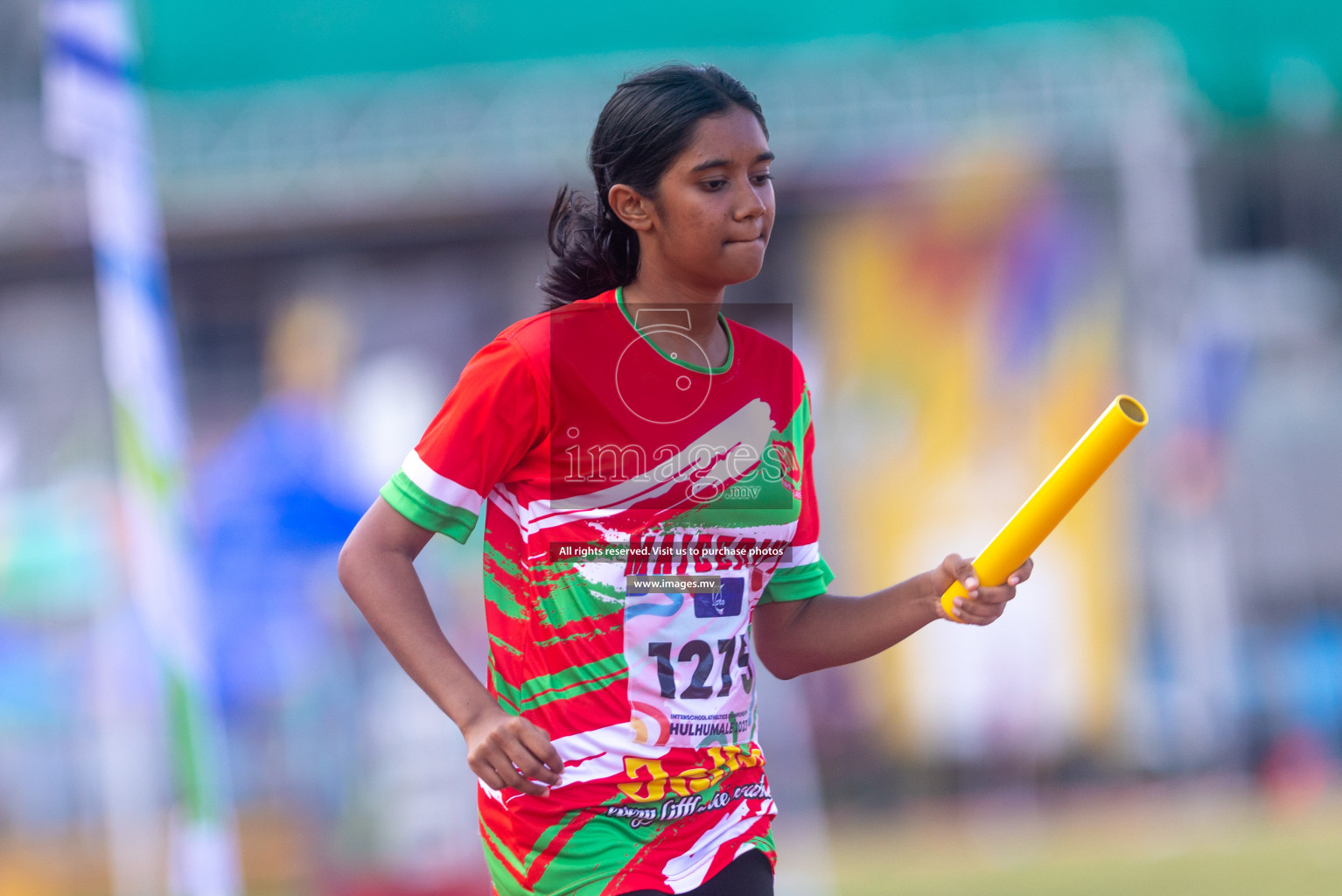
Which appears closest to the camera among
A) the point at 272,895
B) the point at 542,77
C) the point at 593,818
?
the point at 593,818

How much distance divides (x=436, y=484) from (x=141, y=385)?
2.92 m

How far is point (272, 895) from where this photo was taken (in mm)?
9727

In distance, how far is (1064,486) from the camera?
230 cm

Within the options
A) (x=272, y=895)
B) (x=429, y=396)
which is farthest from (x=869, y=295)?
(x=272, y=895)

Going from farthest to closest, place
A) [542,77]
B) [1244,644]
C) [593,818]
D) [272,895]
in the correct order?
[1244,644], [542,77], [272,895], [593,818]

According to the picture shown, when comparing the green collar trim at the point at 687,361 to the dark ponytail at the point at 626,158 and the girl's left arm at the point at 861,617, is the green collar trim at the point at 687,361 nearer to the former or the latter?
the dark ponytail at the point at 626,158

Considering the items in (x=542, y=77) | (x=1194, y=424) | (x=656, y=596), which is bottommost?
(x=656, y=596)

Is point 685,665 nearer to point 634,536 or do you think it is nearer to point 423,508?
point 634,536

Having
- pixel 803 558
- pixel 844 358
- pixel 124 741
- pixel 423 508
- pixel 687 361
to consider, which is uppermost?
pixel 844 358

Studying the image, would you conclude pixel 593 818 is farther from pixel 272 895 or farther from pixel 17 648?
pixel 17 648

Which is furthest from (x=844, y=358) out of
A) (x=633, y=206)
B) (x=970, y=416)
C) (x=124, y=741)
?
(x=633, y=206)

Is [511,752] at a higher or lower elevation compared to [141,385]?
lower

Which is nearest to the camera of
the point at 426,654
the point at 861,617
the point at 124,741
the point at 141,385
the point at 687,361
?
the point at 426,654

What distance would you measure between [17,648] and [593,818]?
418 inches
